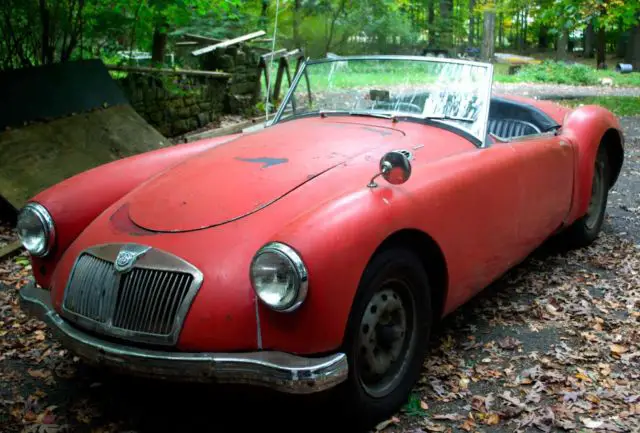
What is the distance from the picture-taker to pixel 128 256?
2.78 m

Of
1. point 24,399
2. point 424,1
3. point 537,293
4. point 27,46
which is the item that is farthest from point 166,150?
point 424,1

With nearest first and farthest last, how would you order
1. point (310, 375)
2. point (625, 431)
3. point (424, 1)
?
1. point (310, 375)
2. point (625, 431)
3. point (424, 1)

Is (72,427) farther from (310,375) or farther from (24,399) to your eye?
(310,375)

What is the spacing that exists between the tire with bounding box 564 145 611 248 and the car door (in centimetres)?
64

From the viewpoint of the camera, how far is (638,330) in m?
3.92

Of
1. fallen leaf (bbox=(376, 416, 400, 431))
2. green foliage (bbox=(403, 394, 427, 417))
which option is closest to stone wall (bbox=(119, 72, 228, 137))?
green foliage (bbox=(403, 394, 427, 417))

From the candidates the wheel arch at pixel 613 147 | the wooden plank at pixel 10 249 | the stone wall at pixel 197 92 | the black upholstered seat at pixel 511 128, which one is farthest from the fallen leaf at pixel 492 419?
the stone wall at pixel 197 92

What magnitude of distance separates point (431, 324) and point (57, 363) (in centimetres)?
206

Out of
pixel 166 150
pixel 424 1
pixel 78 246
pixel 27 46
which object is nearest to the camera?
pixel 78 246

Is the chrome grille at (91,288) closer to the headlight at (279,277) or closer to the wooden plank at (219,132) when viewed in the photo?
the headlight at (279,277)

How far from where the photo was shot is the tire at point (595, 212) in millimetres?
5187

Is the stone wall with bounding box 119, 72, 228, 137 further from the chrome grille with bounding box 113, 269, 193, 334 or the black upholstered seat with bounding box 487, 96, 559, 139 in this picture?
the chrome grille with bounding box 113, 269, 193, 334

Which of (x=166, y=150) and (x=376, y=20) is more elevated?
(x=376, y=20)

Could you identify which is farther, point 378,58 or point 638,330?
point 378,58
